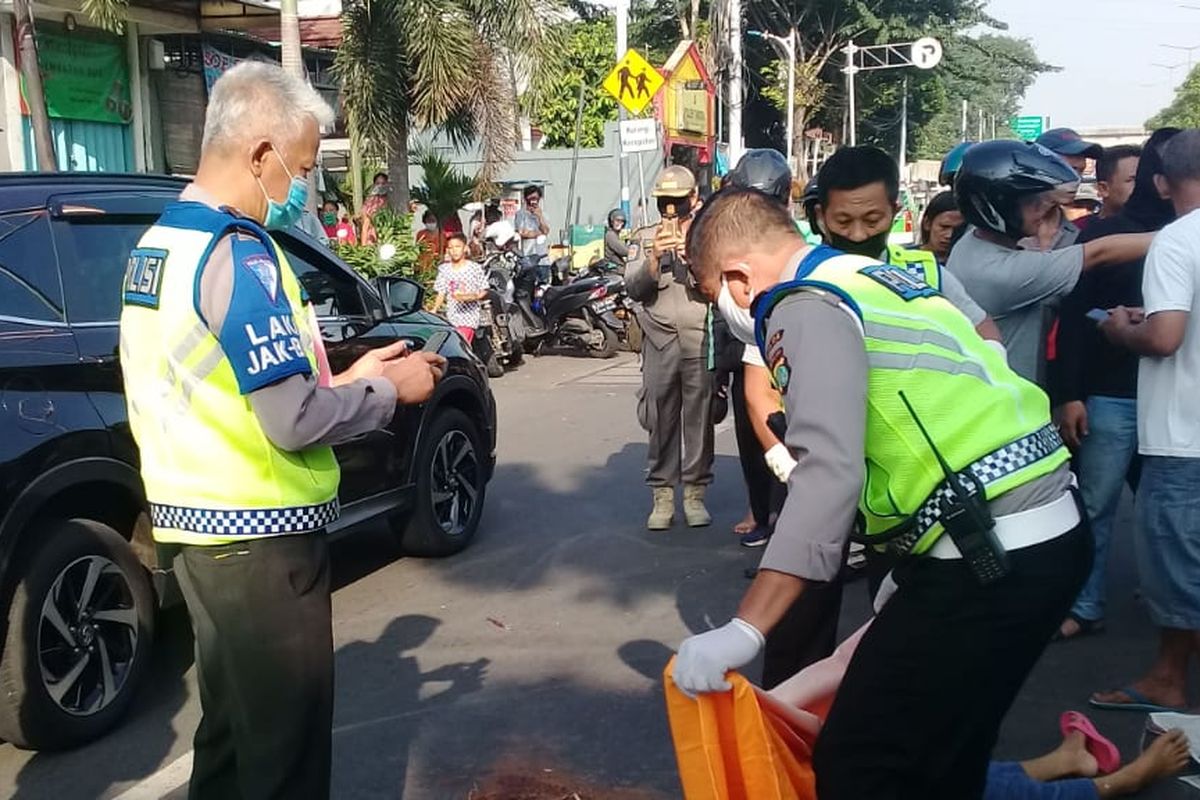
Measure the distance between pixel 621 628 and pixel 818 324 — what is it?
339cm

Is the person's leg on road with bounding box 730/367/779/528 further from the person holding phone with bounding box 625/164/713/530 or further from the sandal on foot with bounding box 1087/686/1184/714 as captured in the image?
the sandal on foot with bounding box 1087/686/1184/714

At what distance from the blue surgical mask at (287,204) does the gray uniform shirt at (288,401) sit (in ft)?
0.80

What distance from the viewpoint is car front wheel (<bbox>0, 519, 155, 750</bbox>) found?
13.7 feet

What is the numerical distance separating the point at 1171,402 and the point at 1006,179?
0.94 meters

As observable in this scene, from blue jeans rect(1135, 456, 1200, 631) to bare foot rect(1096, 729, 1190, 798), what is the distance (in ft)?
2.27

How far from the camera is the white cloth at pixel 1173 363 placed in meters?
4.00

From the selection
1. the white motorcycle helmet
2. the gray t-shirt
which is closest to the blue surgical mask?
the gray t-shirt

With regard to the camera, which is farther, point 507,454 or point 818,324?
point 507,454

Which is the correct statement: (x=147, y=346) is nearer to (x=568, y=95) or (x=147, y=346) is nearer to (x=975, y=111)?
(x=568, y=95)

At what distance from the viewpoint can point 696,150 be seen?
30.5m

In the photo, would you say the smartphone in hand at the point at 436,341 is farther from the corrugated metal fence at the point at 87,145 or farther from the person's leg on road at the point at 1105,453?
the corrugated metal fence at the point at 87,145

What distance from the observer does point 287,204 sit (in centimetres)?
289

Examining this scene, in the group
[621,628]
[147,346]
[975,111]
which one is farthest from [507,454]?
[975,111]

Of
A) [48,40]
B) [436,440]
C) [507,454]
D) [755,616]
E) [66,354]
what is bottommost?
[507,454]
